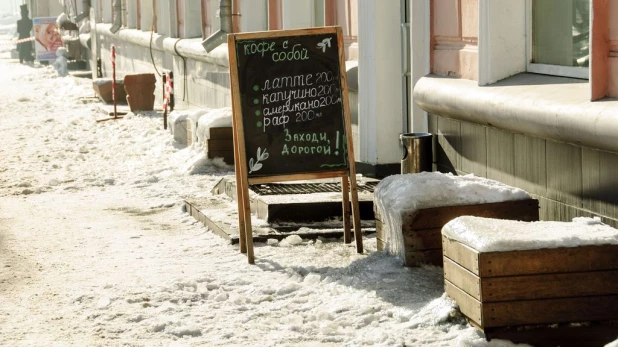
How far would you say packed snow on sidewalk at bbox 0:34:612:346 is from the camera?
6.60m

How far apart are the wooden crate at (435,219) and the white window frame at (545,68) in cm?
94

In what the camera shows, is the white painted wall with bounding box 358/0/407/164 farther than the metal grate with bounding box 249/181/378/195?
Yes

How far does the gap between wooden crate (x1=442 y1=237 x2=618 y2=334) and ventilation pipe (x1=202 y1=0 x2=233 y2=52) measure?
11.0 m

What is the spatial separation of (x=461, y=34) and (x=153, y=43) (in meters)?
15.1

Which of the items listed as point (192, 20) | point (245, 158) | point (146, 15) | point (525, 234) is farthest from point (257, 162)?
point (146, 15)

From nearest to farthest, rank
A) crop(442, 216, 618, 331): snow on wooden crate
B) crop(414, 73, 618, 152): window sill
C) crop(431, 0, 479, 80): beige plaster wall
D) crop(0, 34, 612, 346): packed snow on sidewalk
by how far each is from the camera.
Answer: crop(442, 216, 618, 331): snow on wooden crate, crop(0, 34, 612, 346): packed snow on sidewalk, crop(414, 73, 618, 152): window sill, crop(431, 0, 479, 80): beige plaster wall

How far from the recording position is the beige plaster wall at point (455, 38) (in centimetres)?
938

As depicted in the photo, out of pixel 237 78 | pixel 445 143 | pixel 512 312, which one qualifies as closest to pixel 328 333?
pixel 512 312

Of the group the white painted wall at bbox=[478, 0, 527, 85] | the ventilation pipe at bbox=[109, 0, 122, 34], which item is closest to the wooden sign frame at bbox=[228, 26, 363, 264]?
the white painted wall at bbox=[478, 0, 527, 85]

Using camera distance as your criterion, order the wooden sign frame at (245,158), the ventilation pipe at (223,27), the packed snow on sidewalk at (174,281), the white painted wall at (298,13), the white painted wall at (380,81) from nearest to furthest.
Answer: the packed snow on sidewalk at (174,281), the wooden sign frame at (245,158), the white painted wall at (380,81), the white painted wall at (298,13), the ventilation pipe at (223,27)

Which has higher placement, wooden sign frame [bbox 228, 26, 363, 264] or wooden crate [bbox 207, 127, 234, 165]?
wooden sign frame [bbox 228, 26, 363, 264]

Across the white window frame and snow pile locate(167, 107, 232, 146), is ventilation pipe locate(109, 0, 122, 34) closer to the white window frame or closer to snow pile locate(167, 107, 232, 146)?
snow pile locate(167, 107, 232, 146)

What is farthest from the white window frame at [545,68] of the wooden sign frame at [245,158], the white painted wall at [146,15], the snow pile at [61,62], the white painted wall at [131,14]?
the snow pile at [61,62]

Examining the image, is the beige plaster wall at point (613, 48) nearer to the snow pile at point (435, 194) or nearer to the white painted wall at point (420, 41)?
the snow pile at point (435, 194)
